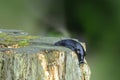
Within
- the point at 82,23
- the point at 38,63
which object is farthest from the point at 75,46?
the point at 82,23

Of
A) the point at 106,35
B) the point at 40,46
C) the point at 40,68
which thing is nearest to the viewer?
the point at 40,68

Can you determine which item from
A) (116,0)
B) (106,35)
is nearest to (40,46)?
(116,0)

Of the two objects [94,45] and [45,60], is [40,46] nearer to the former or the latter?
[45,60]

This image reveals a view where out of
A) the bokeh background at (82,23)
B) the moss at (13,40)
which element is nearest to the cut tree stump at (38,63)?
the moss at (13,40)

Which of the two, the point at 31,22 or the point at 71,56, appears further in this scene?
the point at 31,22

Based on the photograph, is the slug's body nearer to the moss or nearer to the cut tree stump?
the cut tree stump
